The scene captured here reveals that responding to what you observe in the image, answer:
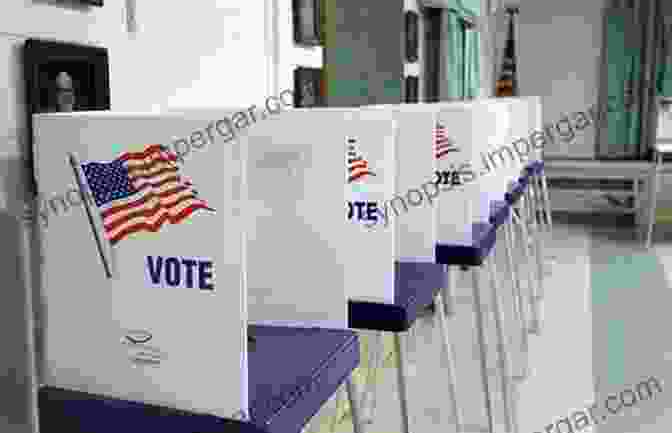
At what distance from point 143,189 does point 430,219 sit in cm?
114

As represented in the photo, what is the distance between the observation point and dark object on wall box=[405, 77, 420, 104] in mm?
4180

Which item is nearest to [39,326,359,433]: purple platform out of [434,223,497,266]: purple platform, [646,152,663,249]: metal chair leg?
[434,223,497,266]: purple platform

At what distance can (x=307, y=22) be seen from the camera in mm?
2768

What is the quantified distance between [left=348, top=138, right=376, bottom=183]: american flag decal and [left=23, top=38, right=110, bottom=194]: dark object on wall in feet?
1.60

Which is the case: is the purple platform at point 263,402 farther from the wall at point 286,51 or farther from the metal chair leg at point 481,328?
the wall at point 286,51

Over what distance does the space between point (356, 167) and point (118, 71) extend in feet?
1.75

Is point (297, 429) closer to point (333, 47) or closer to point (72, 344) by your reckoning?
point (72, 344)

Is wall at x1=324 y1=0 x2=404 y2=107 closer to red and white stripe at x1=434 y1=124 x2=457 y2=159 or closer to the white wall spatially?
red and white stripe at x1=434 y1=124 x2=457 y2=159

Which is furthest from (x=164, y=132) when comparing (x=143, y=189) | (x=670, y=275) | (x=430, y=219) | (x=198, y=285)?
(x=670, y=275)

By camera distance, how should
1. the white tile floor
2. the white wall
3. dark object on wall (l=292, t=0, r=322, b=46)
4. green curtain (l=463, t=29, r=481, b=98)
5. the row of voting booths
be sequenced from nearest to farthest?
the row of voting booths < dark object on wall (l=292, t=0, r=322, b=46) < the white tile floor < green curtain (l=463, t=29, r=481, b=98) < the white wall

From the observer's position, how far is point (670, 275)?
5.23 meters

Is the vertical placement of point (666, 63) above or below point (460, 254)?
above

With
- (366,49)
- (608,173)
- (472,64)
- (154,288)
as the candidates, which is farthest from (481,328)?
(608,173)

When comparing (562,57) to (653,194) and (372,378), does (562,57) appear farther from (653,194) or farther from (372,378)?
(372,378)
